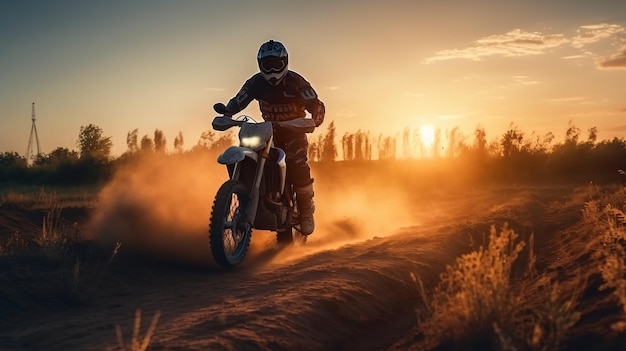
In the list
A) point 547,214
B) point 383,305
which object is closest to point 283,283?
point 383,305

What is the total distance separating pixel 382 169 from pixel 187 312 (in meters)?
49.7

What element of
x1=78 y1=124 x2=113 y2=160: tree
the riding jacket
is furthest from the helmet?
x1=78 y1=124 x2=113 y2=160: tree

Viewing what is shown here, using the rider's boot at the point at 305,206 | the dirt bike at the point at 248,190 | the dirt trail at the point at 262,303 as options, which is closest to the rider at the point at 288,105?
the rider's boot at the point at 305,206

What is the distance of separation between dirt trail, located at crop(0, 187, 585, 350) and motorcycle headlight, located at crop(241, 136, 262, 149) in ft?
5.39

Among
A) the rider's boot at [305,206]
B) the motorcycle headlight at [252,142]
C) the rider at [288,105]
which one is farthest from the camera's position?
the rider's boot at [305,206]

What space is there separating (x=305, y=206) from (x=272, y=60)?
2311 mm

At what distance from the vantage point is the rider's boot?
10617 millimetres

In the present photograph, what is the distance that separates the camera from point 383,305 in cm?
759

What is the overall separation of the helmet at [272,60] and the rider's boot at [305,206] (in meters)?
1.74

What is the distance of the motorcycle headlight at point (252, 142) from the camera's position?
935cm

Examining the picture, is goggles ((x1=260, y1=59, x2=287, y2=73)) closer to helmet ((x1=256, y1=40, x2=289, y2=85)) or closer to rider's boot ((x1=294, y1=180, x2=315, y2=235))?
helmet ((x1=256, y1=40, x2=289, y2=85))

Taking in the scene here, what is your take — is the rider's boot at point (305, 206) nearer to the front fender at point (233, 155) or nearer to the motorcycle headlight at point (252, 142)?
the motorcycle headlight at point (252, 142)

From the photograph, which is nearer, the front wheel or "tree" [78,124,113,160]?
the front wheel

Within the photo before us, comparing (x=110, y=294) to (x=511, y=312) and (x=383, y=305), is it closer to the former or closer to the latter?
(x=383, y=305)
